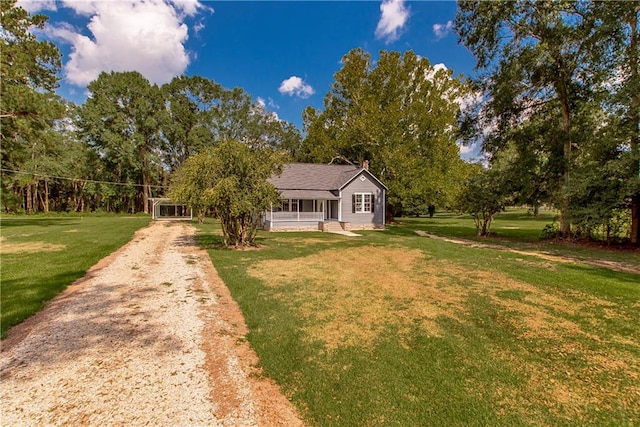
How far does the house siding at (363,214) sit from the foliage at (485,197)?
6699mm

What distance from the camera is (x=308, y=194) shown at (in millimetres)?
22562

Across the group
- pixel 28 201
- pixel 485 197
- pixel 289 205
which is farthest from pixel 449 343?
pixel 28 201

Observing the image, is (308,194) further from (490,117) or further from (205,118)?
(205,118)

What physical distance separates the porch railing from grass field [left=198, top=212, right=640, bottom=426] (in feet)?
42.6

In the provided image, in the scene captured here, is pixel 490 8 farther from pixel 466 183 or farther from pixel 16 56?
pixel 16 56

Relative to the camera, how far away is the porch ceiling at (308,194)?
2186 cm

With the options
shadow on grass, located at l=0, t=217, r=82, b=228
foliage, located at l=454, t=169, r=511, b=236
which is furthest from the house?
shadow on grass, located at l=0, t=217, r=82, b=228

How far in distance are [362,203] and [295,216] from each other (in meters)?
5.51

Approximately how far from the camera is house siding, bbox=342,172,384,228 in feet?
76.9

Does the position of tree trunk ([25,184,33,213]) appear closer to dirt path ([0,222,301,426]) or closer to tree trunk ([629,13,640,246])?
dirt path ([0,222,301,426])

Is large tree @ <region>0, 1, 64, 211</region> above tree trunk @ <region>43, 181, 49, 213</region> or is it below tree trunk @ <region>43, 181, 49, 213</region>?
above

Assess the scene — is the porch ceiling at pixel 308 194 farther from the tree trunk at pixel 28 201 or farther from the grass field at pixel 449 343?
the tree trunk at pixel 28 201

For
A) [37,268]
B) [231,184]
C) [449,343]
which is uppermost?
[231,184]

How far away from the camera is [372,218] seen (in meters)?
24.0
